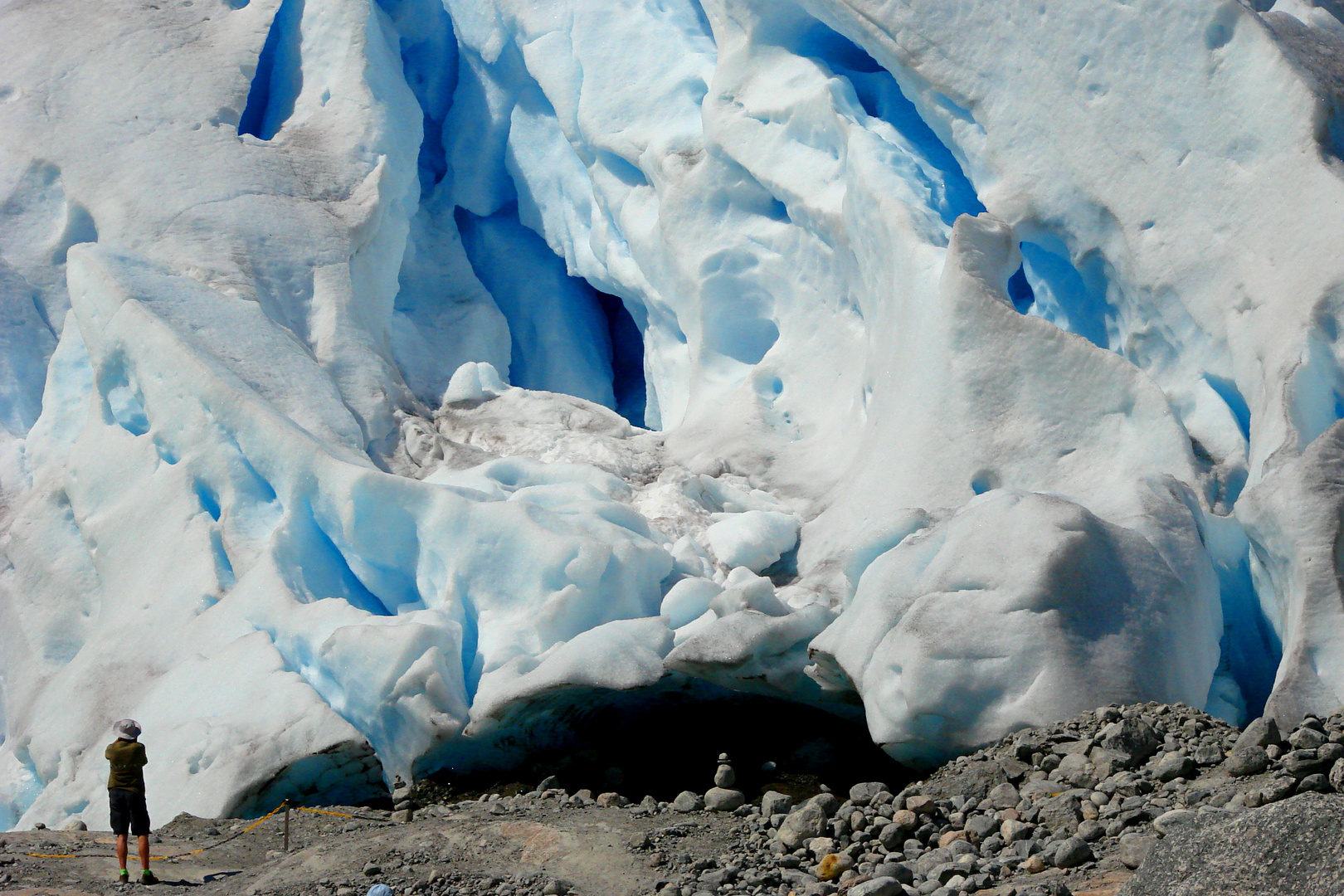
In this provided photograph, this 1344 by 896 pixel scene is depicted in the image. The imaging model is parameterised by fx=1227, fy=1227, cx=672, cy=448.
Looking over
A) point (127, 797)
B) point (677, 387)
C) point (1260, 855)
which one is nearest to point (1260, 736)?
point (1260, 855)

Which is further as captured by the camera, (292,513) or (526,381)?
(526,381)

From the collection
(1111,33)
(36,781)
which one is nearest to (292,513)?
(36,781)

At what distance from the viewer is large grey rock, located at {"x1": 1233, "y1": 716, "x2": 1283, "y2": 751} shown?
4227 millimetres

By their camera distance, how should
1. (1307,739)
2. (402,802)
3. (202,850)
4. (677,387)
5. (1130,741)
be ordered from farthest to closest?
(677,387) → (402,802) → (202,850) → (1130,741) → (1307,739)

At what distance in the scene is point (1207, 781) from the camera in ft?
13.5

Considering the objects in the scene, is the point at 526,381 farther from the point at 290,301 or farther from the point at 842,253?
the point at 842,253

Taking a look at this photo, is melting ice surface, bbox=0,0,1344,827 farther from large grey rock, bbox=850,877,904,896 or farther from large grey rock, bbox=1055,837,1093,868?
large grey rock, bbox=850,877,904,896

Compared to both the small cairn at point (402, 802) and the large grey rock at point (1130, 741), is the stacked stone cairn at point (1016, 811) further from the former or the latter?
the small cairn at point (402, 802)

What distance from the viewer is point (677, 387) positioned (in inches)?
402

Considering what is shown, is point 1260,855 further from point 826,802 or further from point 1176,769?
point 826,802

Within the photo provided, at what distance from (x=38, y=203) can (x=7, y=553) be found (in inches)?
113

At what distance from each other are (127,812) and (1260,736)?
161 inches

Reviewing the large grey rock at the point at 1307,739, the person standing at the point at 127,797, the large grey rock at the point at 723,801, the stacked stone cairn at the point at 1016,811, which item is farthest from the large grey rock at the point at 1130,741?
the person standing at the point at 127,797

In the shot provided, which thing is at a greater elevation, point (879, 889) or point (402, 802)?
point (879, 889)
